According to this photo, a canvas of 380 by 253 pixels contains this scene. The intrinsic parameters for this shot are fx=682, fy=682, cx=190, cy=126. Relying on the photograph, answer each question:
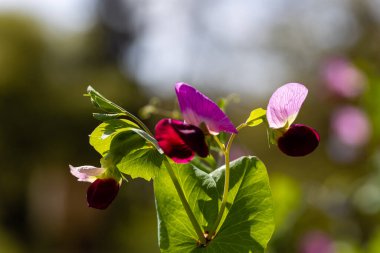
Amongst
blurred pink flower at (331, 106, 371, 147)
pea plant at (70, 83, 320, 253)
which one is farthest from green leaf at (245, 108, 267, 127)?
blurred pink flower at (331, 106, 371, 147)

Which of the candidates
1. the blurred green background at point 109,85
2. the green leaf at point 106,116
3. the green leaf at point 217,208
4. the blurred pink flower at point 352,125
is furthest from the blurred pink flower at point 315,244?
the blurred green background at point 109,85

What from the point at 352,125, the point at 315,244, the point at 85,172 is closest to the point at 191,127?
the point at 85,172

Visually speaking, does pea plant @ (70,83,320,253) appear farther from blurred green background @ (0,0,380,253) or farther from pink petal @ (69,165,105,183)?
blurred green background @ (0,0,380,253)

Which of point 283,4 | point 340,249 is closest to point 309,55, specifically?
point 283,4

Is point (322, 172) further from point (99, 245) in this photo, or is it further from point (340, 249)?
point (340, 249)

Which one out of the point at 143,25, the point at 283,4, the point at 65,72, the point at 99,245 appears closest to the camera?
the point at 99,245

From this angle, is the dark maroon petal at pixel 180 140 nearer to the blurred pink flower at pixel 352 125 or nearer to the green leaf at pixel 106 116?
the green leaf at pixel 106 116
